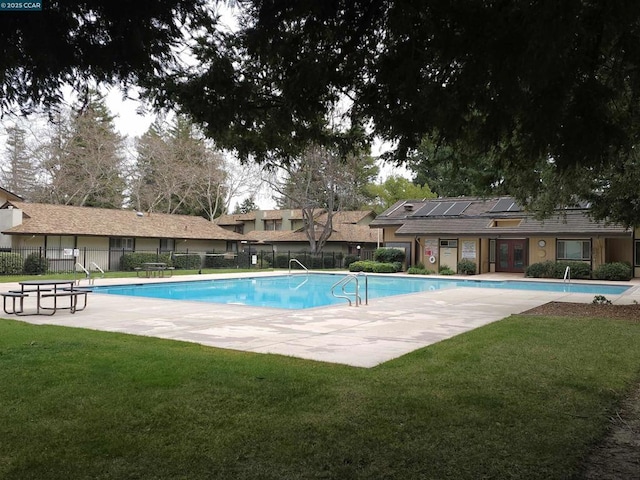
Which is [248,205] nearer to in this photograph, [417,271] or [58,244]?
[58,244]

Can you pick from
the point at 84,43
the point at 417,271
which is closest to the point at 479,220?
the point at 417,271

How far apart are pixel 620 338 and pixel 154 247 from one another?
93.7 ft

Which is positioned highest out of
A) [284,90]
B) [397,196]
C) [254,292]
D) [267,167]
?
[397,196]

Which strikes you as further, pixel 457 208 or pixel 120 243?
pixel 457 208

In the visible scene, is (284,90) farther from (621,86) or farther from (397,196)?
(397,196)

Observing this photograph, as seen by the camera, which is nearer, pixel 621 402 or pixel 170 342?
pixel 621 402

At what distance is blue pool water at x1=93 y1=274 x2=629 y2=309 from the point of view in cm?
1838

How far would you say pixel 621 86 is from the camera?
399 centimetres

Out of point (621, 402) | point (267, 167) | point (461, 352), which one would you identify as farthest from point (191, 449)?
point (461, 352)

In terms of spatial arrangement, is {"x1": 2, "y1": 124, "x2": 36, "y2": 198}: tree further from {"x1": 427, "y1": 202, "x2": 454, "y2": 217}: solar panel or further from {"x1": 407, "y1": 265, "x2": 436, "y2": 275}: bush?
{"x1": 427, "y1": 202, "x2": 454, "y2": 217}: solar panel

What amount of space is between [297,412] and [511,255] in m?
27.4

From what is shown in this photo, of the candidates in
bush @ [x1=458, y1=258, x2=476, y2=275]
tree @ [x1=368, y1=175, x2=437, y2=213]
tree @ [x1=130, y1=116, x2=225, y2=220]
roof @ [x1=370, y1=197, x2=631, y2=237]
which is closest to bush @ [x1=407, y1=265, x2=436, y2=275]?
bush @ [x1=458, y1=258, x2=476, y2=275]

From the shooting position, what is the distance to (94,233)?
93.3 feet

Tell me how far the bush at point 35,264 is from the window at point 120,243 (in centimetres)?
540
